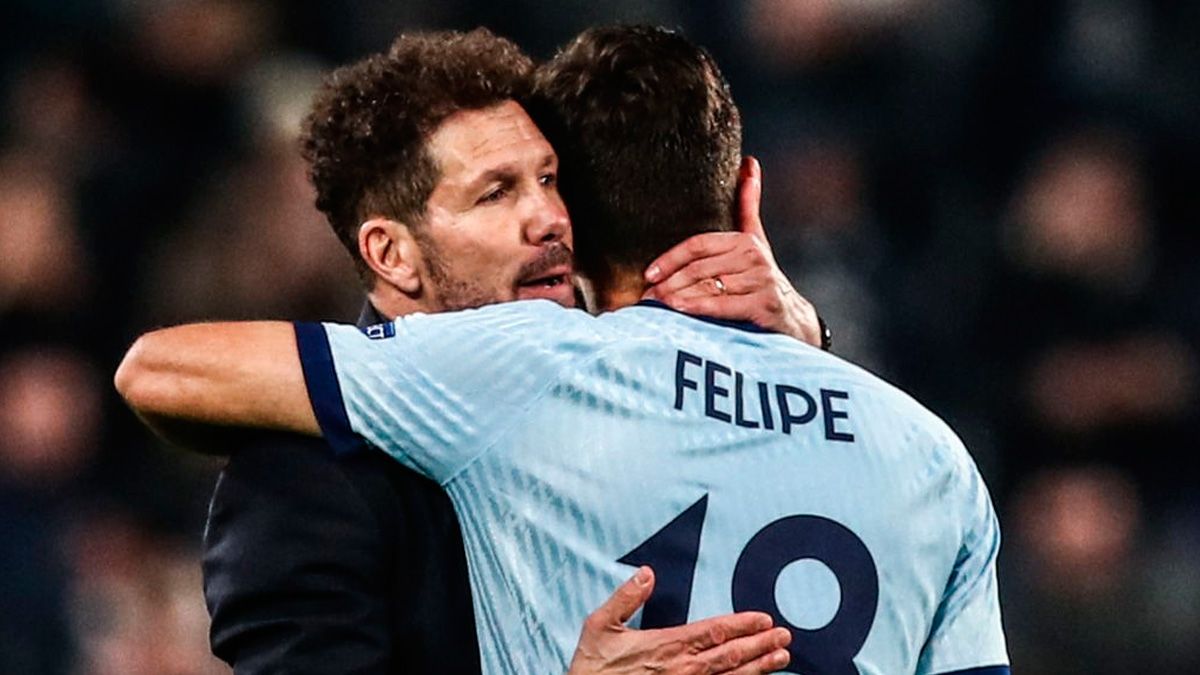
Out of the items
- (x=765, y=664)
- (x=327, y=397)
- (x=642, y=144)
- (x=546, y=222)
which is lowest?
(x=765, y=664)

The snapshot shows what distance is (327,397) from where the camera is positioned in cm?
286

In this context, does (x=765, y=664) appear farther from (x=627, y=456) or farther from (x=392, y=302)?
(x=392, y=302)

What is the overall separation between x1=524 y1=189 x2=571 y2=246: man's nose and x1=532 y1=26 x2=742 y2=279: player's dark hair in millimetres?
23

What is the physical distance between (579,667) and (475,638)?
169 millimetres

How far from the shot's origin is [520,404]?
114 inches

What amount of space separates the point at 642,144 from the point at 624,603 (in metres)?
0.69

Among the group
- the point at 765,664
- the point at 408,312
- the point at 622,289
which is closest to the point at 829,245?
the point at 408,312

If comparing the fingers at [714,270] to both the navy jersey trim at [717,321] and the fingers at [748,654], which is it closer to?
the navy jersey trim at [717,321]

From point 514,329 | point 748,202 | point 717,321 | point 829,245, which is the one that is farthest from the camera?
point 829,245

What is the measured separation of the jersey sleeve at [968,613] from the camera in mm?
3033

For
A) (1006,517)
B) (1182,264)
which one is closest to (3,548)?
(1006,517)

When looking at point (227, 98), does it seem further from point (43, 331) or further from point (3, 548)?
point (3, 548)

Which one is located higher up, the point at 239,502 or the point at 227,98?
the point at 227,98

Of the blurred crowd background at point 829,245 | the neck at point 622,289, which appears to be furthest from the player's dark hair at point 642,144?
the blurred crowd background at point 829,245
